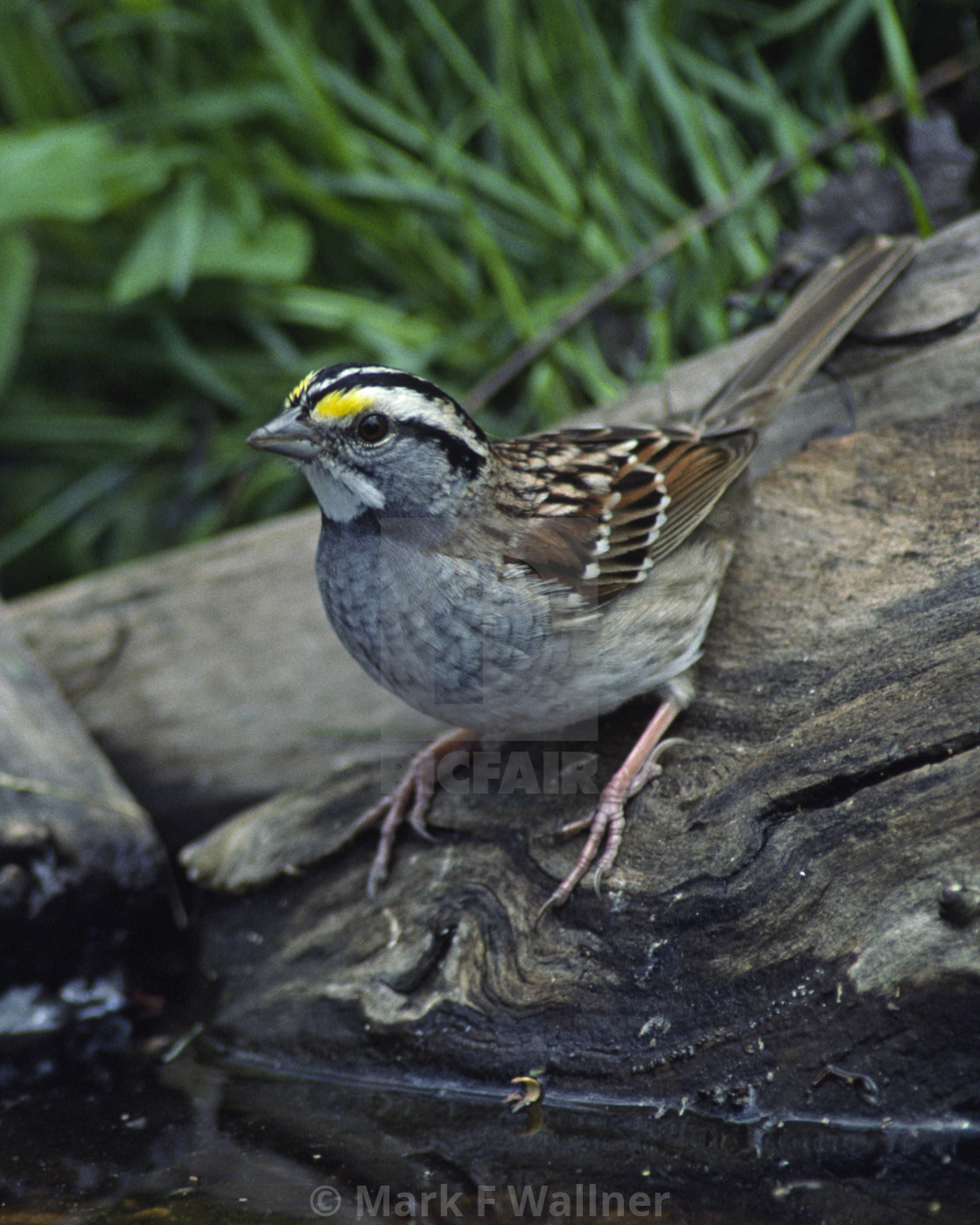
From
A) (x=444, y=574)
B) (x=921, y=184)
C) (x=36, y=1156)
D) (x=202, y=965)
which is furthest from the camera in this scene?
(x=921, y=184)

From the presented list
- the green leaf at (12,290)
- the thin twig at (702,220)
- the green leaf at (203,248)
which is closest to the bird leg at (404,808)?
the thin twig at (702,220)

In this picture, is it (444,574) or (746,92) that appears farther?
(746,92)

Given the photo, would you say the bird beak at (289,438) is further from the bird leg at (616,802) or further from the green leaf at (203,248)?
the green leaf at (203,248)

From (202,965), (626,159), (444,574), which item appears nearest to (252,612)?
(202,965)

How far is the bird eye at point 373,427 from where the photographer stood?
9.34 feet

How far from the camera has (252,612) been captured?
4223 mm

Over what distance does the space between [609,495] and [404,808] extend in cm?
98

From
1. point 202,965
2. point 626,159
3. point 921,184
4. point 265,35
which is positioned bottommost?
point 202,965

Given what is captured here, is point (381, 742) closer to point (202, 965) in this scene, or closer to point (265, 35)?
point (202, 965)

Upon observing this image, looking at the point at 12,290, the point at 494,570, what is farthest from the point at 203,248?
the point at 494,570

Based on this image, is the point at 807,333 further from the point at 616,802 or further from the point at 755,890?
the point at 755,890

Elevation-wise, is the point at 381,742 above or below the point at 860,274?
below

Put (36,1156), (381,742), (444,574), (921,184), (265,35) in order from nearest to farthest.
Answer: (36,1156)
(444,574)
(381,742)
(921,184)
(265,35)

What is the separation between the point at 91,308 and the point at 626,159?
7.73ft
